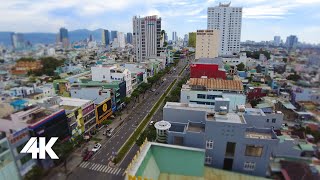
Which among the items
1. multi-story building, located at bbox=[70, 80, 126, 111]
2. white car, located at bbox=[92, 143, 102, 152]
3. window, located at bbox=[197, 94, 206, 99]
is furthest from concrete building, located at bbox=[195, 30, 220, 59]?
white car, located at bbox=[92, 143, 102, 152]

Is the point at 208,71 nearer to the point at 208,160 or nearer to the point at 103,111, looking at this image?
the point at 103,111

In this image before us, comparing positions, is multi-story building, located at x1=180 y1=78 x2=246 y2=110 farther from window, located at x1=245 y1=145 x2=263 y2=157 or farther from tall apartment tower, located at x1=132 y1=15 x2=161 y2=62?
tall apartment tower, located at x1=132 y1=15 x2=161 y2=62

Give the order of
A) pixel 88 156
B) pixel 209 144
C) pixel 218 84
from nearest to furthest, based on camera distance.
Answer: pixel 209 144, pixel 88 156, pixel 218 84

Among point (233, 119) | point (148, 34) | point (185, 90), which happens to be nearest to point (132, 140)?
point (185, 90)

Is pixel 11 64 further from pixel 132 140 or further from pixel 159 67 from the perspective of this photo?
pixel 159 67

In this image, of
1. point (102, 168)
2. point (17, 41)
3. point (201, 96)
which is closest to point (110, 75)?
point (201, 96)

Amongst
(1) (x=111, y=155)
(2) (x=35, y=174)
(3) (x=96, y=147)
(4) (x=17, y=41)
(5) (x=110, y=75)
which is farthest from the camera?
(5) (x=110, y=75)
